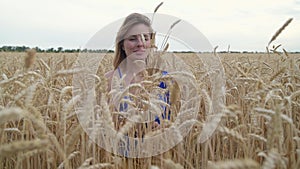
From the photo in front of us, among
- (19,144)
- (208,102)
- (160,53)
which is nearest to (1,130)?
(19,144)

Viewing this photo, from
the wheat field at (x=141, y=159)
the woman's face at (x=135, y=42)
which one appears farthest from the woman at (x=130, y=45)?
the wheat field at (x=141, y=159)

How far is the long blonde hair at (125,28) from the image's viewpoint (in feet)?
10.5

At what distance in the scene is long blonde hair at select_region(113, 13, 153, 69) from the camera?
10.5 feet

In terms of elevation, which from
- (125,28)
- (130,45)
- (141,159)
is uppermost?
(125,28)

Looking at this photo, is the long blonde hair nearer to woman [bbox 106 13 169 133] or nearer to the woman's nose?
woman [bbox 106 13 169 133]

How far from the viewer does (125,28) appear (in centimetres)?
319

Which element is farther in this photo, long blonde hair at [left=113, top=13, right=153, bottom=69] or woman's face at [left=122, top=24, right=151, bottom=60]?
long blonde hair at [left=113, top=13, right=153, bottom=69]

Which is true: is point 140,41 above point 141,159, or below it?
above

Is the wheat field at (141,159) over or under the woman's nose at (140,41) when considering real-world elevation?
under

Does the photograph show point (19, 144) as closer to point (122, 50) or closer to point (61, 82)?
point (61, 82)

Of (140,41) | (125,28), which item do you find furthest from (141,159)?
(125,28)

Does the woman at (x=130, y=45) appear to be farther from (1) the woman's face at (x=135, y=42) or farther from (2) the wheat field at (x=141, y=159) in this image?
(2) the wheat field at (x=141, y=159)

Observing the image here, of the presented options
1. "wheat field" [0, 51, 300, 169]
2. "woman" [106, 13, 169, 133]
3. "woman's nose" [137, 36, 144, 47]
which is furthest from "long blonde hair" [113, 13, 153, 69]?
"wheat field" [0, 51, 300, 169]

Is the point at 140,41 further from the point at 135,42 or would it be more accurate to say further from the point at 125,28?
the point at 125,28
